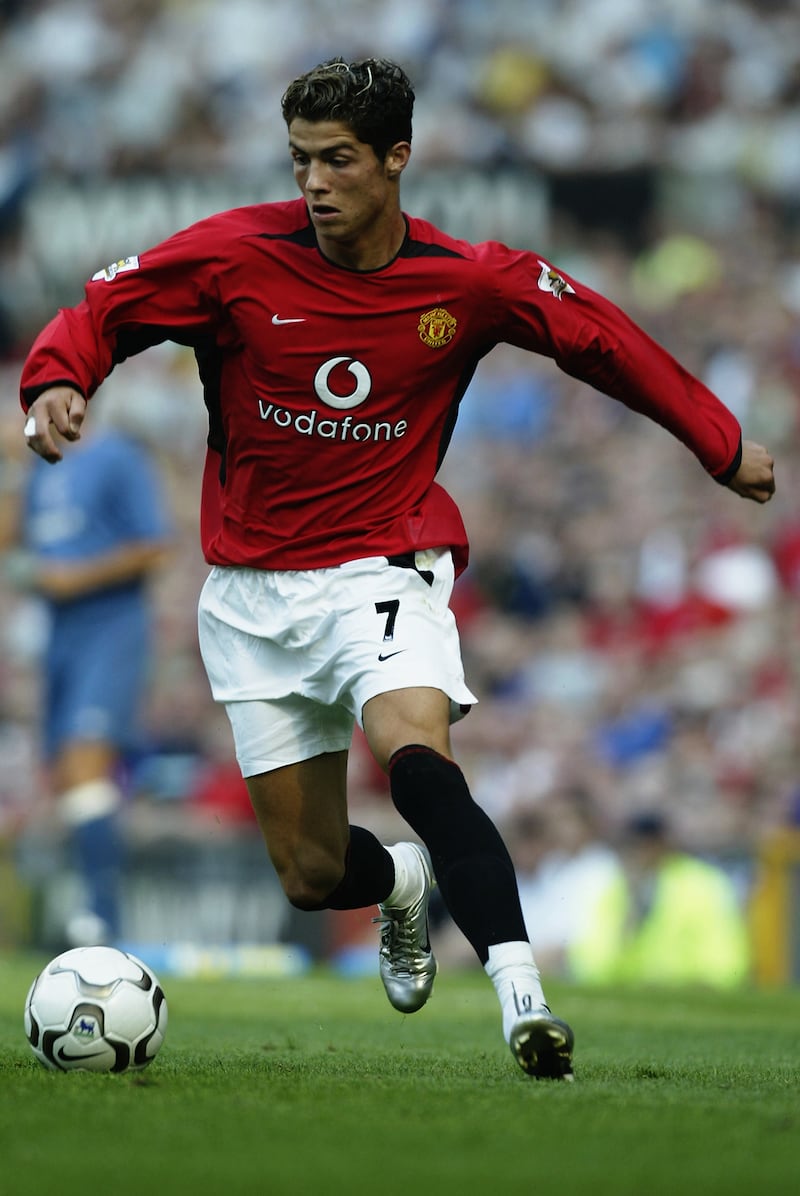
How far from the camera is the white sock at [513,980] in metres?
4.04

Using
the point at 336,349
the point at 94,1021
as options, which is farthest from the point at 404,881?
the point at 336,349

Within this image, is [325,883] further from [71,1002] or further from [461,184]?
[461,184]

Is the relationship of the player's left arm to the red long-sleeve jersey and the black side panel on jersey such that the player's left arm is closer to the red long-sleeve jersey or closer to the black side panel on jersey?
the red long-sleeve jersey

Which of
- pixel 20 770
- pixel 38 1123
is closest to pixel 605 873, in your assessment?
pixel 20 770

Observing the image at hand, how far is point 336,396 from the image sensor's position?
4.85 metres

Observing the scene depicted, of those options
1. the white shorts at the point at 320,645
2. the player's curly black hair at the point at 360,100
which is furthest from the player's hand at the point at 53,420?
the player's curly black hair at the point at 360,100

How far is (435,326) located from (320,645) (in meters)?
0.84

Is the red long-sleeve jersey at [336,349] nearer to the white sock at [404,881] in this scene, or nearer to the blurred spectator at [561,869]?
the white sock at [404,881]

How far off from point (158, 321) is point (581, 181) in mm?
13521

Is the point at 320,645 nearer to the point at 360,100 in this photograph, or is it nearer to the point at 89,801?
the point at 360,100

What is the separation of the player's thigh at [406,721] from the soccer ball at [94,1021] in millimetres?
767

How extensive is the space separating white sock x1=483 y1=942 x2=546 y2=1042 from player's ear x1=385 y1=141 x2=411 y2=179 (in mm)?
1872

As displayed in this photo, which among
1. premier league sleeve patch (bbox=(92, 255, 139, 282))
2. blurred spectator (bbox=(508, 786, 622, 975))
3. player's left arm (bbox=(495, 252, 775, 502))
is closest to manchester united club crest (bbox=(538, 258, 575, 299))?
player's left arm (bbox=(495, 252, 775, 502))

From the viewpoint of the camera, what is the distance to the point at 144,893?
11.4m
